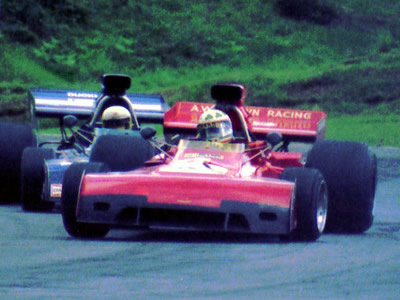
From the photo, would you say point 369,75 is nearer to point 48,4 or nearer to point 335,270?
point 48,4

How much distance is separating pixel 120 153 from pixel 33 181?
197 cm

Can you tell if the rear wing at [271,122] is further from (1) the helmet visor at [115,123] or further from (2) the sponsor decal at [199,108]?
(1) the helmet visor at [115,123]

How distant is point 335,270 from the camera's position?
732 centimetres

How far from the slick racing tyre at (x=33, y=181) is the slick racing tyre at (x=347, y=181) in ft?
10.2

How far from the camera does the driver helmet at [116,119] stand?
1228 centimetres

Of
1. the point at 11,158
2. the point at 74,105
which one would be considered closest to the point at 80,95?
the point at 74,105

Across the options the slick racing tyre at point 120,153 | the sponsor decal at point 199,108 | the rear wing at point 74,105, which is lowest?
the rear wing at point 74,105

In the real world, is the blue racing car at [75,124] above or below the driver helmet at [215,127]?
below

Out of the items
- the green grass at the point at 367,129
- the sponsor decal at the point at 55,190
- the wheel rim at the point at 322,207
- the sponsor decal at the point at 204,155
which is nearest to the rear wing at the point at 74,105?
the sponsor decal at the point at 55,190

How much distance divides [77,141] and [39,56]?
25275 millimetres

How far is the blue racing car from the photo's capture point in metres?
11.4

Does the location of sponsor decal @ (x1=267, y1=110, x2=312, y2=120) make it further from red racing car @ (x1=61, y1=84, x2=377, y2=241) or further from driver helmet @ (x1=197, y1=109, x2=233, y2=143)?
driver helmet @ (x1=197, y1=109, x2=233, y2=143)

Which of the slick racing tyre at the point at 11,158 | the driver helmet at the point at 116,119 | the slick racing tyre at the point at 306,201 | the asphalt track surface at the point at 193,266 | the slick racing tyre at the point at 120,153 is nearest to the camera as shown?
the asphalt track surface at the point at 193,266

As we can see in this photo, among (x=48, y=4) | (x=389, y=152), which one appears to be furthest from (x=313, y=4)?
(x=389, y=152)
